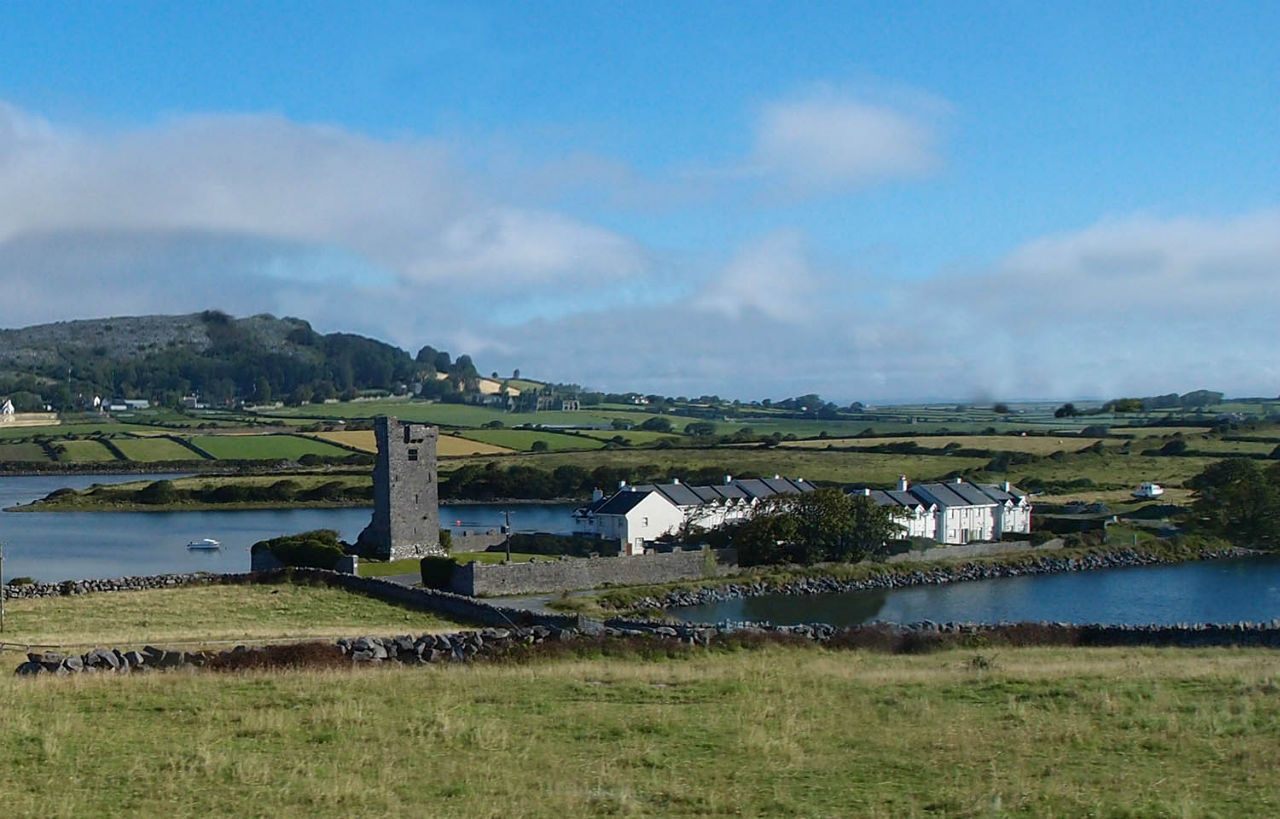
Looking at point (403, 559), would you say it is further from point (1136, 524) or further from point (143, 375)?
point (143, 375)

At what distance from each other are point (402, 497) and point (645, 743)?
33927mm

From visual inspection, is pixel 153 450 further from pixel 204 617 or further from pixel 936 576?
pixel 204 617

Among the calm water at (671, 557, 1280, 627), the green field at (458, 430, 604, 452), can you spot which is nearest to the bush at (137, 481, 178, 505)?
the green field at (458, 430, 604, 452)

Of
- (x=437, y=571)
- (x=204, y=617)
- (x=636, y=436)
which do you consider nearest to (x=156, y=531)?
(x=437, y=571)

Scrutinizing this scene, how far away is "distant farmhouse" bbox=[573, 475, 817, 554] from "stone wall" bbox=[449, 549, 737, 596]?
497 centimetres

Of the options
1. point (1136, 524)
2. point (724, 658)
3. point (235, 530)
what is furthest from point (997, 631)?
point (235, 530)

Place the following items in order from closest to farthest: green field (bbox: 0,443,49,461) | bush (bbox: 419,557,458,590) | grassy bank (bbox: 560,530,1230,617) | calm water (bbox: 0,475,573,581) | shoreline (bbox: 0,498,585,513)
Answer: grassy bank (bbox: 560,530,1230,617) < bush (bbox: 419,557,458,590) < calm water (bbox: 0,475,573,581) < shoreline (bbox: 0,498,585,513) < green field (bbox: 0,443,49,461)

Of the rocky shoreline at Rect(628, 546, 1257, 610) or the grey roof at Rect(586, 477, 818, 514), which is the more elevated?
the grey roof at Rect(586, 477, 818, 514)

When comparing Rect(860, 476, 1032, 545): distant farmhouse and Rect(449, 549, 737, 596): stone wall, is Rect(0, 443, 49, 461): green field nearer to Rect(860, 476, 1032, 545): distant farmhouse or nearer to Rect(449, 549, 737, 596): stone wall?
Rect(860, 476, 1032, 545): distant farmhouse

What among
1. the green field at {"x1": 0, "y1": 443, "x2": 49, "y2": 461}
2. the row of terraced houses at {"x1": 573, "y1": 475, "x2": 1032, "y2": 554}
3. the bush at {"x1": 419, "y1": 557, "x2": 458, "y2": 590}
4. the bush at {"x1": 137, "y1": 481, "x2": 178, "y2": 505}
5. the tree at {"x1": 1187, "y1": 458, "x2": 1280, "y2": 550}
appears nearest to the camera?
the bush at {"x1": 419, "y1": 557, "x2": 458, "y2": 590}

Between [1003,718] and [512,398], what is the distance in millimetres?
147524

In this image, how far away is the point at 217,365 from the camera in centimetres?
16012

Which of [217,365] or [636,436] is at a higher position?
[217,365]

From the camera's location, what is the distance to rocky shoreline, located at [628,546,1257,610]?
4056 centimetres
